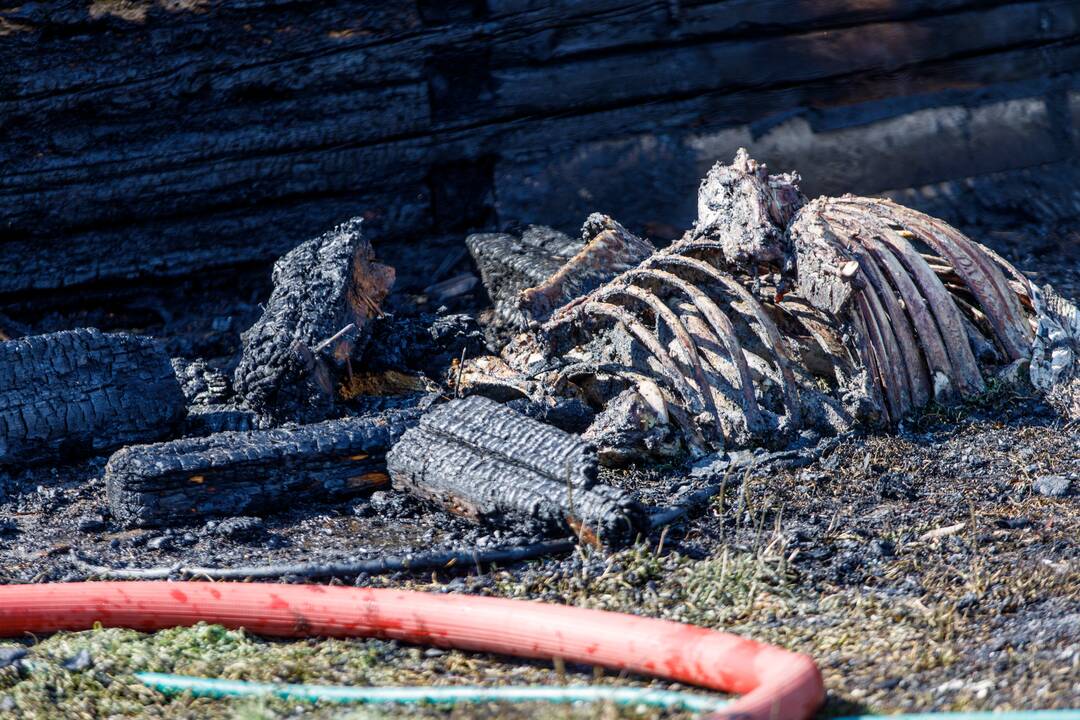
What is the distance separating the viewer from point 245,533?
4391 mm

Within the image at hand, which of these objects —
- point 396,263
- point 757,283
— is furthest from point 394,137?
point 757,283

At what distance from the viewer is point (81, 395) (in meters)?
5.25

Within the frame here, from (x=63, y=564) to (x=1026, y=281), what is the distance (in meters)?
4.09

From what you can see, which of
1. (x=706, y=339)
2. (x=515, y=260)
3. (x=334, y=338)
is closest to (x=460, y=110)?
(x=515, y=260)

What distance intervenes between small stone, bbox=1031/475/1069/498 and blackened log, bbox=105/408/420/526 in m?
2.36

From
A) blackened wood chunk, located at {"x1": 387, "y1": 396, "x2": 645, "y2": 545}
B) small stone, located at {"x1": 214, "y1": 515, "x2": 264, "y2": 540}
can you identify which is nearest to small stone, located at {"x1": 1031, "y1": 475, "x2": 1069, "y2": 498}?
blackened wood chunk, located at {"x1": 387, "y1": 396, "x2": 645, "y2": 545}

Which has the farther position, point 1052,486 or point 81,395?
point 81,395

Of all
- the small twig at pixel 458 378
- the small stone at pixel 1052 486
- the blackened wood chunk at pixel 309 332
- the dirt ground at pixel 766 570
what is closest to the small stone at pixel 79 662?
the dirt ground at pixel 766 570

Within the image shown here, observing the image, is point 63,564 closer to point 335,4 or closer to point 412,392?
point 412,392

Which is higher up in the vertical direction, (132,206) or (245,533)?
(132,206)

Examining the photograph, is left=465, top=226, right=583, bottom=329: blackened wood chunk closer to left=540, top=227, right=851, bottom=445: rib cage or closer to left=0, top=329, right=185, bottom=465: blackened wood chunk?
left=540, top=227, right=851, bottom=445: rib cage

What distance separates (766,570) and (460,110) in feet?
14.2

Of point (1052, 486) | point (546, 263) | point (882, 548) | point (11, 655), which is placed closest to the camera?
point (11, 655)

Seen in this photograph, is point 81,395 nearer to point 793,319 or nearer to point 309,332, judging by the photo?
point 309,332
